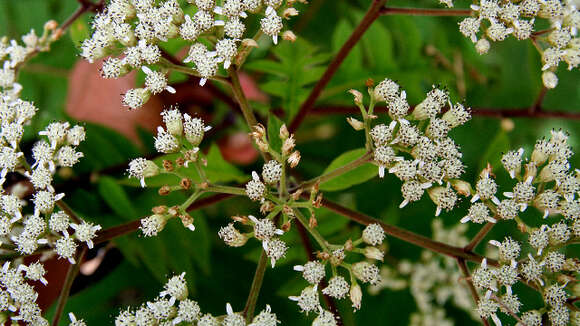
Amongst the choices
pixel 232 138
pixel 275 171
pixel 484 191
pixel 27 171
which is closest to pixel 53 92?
pixel 232 138

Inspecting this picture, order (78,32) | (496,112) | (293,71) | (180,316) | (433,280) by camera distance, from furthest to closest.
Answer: (433,280) → (496,112) → (78,32) → (293,71) → (180,316)

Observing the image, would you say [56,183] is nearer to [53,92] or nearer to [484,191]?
[53,92]

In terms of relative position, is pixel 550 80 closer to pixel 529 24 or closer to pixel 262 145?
pixel 529 24

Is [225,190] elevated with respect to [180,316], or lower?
elevated

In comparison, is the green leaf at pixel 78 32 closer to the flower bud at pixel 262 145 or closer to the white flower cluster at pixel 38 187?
the white flower cluster at pixel 38 187

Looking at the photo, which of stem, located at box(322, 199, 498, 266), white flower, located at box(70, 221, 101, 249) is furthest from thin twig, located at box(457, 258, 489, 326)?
white flower, located at box(70, 221, 101, 249)

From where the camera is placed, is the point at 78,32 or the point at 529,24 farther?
the point at 78,32

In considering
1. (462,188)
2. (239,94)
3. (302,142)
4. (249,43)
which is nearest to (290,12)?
(249,43)
